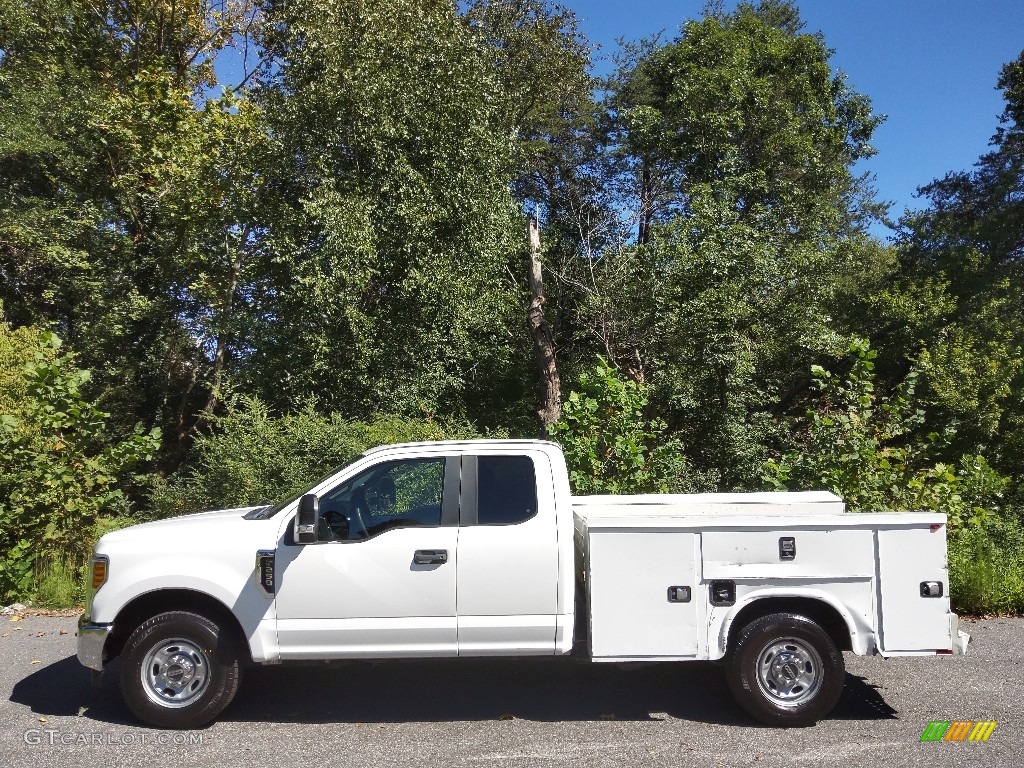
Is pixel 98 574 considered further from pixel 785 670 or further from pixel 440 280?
pixel 440 280

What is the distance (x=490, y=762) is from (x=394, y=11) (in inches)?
543

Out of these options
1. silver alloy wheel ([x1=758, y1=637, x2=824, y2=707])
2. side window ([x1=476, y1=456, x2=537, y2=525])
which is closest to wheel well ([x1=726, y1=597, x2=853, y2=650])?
silver alloy wheel ([x1=758, y1=637, x2=824, y2=707])

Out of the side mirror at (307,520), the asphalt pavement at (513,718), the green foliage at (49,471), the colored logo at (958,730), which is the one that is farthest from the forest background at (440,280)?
the side mirror at (307,520)

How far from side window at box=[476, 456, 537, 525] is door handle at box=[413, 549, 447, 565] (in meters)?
0.34

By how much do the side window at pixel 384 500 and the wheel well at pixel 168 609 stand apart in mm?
913

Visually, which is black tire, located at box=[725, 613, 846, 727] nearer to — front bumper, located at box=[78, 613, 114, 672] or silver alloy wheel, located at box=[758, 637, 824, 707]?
silver alloy wheel, located at box=[758, 637, 824, 707]

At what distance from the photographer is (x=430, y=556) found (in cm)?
561

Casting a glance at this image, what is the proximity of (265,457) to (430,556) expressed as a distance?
5900mm

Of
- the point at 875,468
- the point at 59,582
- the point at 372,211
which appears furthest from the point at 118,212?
the point at 875,468

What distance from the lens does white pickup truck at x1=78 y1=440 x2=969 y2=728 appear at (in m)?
5.57

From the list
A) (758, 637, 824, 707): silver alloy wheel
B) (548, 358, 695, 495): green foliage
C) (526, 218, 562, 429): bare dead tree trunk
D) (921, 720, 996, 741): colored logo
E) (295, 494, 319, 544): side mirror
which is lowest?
(921, 720, 996, 741): colored logo

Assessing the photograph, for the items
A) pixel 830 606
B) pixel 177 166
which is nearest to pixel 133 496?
pixel 177 166

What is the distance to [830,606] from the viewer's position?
18.5ft

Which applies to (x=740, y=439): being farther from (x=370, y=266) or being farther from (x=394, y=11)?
(x=394, y=11)
